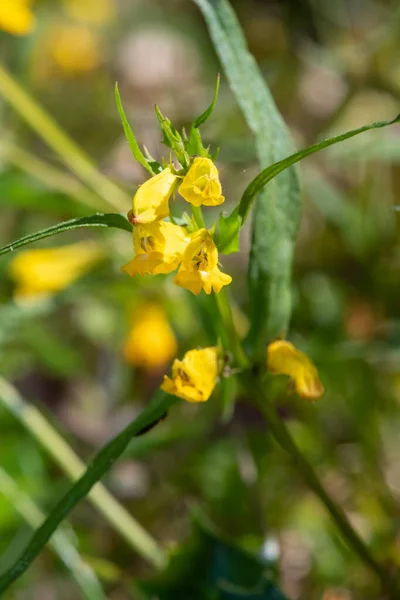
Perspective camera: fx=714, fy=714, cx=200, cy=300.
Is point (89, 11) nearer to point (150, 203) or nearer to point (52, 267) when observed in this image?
point (52, 267)

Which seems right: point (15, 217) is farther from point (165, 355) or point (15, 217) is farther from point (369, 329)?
point (369, 329)

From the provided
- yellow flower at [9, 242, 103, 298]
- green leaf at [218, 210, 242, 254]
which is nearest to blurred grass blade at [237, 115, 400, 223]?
green leaf at [218, 210, 242, 254]

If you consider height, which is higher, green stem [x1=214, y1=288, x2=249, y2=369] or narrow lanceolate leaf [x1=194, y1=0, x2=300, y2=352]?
narrow lanceolate leaf [x1=194, y1=0, x2=300, y2=352]

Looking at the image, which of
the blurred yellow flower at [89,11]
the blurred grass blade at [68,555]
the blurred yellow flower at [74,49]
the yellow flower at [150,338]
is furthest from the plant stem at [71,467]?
the blurred yellow flower at [89,11]

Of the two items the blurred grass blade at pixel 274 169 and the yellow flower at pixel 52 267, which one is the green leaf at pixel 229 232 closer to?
the blurred grass blade at pixel 274 169

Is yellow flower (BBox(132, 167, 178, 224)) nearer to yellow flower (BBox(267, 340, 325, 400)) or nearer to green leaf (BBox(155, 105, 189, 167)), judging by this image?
green leaf (BBox(155, 105, 189, 167))

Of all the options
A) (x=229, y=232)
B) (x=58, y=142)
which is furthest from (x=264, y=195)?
(x=58, y=142)

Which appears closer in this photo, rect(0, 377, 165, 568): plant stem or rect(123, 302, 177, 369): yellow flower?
rect(0, 377, 165, 568): plant stem
